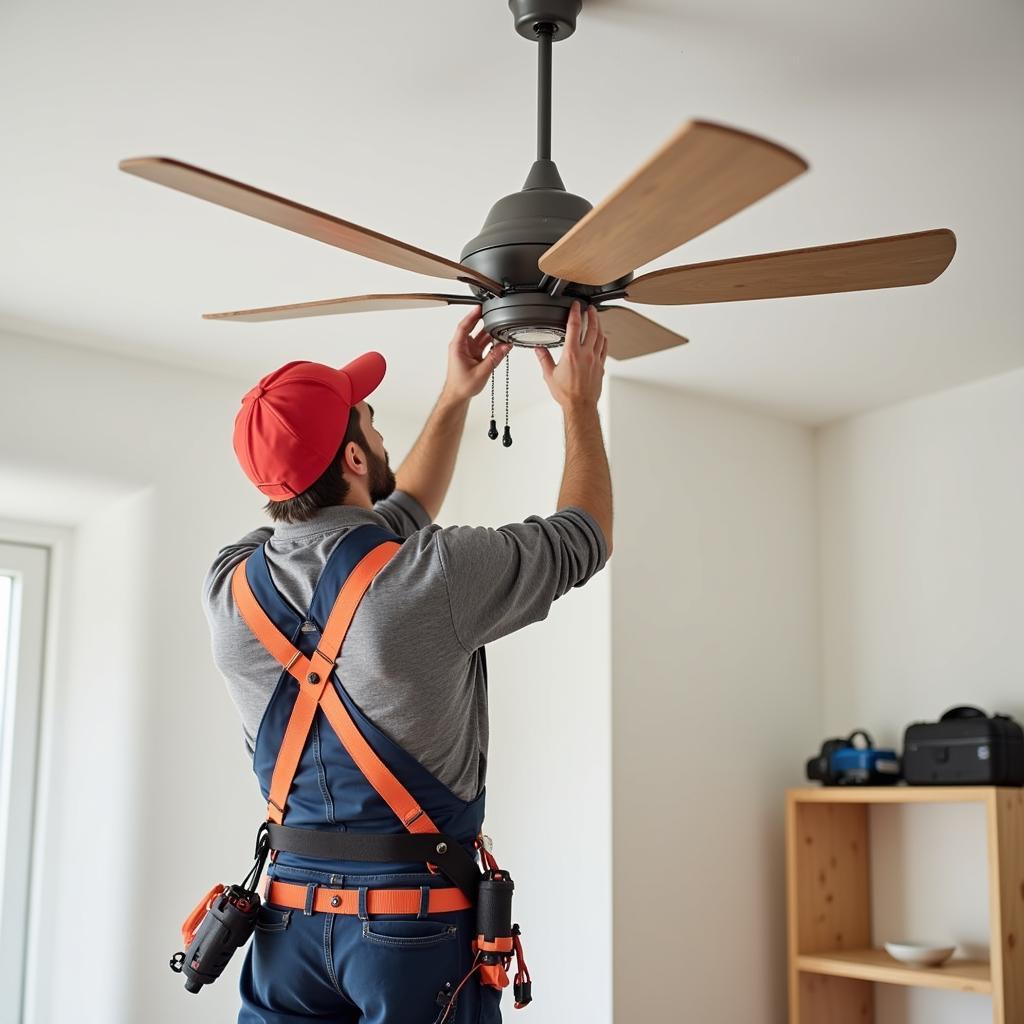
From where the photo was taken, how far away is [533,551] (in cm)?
156

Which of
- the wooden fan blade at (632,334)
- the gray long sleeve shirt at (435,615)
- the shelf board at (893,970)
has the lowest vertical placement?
the shelf board at (893,970)

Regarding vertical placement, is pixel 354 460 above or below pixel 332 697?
above

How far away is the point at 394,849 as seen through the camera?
1563 mm

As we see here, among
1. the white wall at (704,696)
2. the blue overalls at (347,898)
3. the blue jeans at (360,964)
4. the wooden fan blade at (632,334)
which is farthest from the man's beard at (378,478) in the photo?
the white wall at (704,696)

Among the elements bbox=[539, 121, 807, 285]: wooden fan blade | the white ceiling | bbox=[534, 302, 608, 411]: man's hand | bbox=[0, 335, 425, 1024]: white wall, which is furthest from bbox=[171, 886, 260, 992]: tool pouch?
bbox=[0, 335, 425, 1024]: white wall

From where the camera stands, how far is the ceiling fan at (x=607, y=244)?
Result: 3.89 ft

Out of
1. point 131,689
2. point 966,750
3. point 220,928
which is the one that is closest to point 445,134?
point 220,928

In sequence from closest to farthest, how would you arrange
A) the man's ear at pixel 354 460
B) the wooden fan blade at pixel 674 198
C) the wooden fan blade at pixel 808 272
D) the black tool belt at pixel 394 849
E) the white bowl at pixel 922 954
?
the wooden fan blade at pixel 674 198 → the wooden fan blade at pixel 808 272 → the black tool belt at pixel 394 849 → the man's ear at pixel 354 460 → the white bowl at pixel 922 954

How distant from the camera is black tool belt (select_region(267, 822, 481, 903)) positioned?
157 centimetres

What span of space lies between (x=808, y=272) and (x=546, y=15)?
54 centimetres

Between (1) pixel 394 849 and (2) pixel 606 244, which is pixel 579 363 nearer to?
(2) pixel 606 244

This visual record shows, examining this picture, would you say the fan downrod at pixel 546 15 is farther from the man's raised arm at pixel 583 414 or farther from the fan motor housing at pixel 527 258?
the man's raised arm at pixel 583 414

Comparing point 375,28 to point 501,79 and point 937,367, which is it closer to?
point 501,79

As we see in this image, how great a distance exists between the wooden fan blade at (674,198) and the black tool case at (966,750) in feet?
6.22
